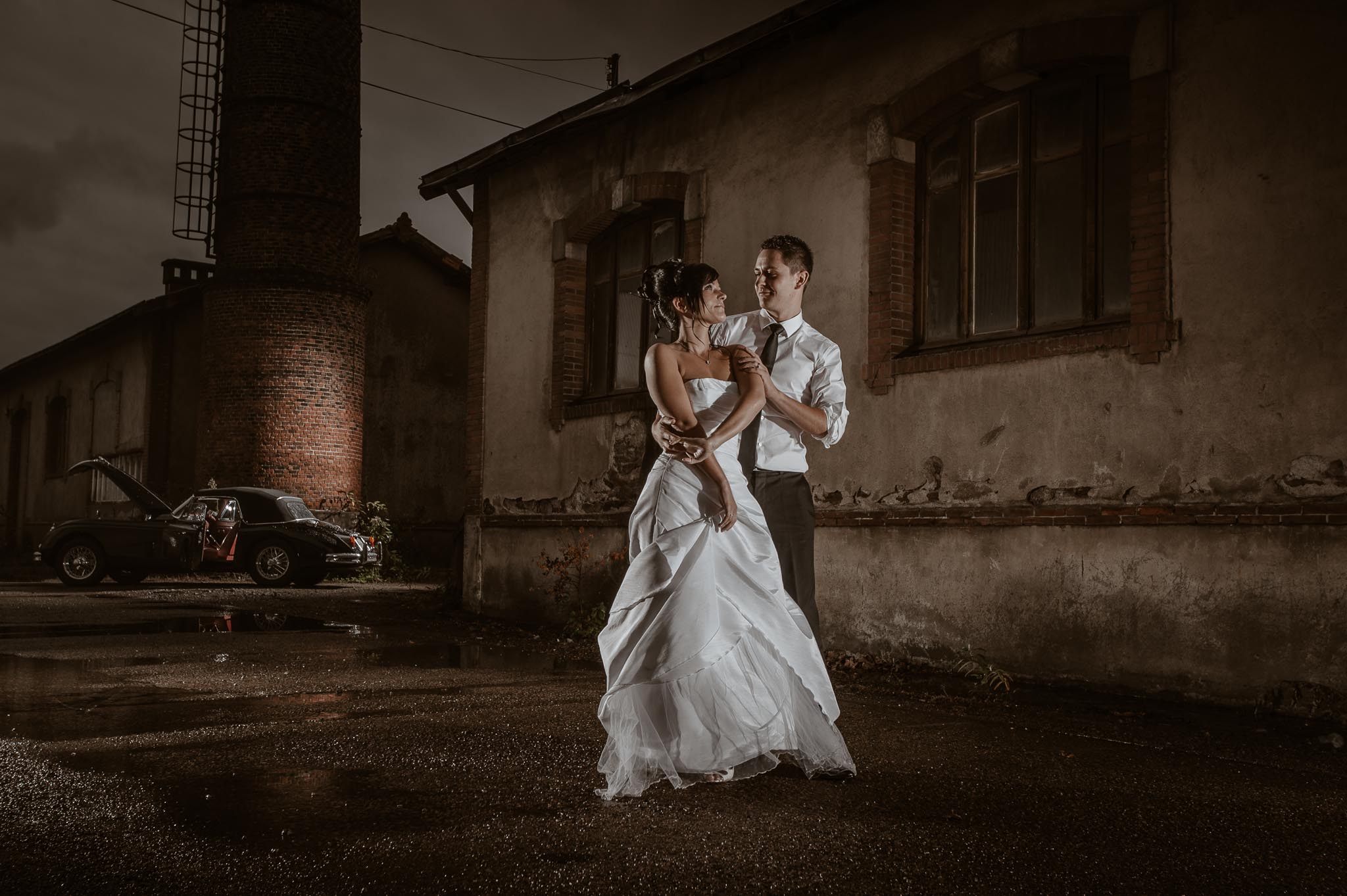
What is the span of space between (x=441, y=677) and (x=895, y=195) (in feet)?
15.7

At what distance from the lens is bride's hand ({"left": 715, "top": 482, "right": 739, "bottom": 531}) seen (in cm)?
397

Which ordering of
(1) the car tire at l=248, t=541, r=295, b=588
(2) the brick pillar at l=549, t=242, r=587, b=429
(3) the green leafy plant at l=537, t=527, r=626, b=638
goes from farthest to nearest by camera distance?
(1) the car tire at l=248, t=541, r=295, b=588 → (2) the brick pillar at l=549, t=242, r=587, b=429 → (3) the green leafy plant at l=537, t=527, r=626, b=638

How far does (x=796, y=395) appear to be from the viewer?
4.33 meters

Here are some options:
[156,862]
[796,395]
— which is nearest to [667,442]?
Answer: [796,395]

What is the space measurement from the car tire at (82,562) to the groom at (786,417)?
15.4 m

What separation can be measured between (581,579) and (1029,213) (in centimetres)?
539

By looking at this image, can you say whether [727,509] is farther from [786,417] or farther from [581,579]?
[581,579]

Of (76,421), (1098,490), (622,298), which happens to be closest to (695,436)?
(1098,490)

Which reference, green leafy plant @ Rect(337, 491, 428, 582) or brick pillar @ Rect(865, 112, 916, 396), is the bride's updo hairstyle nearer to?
brick pillar @ Rect(865, 112, 916, 396)

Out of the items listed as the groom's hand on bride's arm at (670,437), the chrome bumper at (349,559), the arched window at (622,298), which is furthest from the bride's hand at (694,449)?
the chrome bumper at (349,559)

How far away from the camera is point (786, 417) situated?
4184 mm

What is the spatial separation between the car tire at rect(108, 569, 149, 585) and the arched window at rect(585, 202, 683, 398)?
9.43 meters

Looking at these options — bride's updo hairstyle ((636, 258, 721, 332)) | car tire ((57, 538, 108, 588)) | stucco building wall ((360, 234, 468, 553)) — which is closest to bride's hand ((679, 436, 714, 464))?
bride's updo hairstyle ((636, 258, 721, 332))

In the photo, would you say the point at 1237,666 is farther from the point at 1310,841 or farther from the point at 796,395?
the point at 796,395
